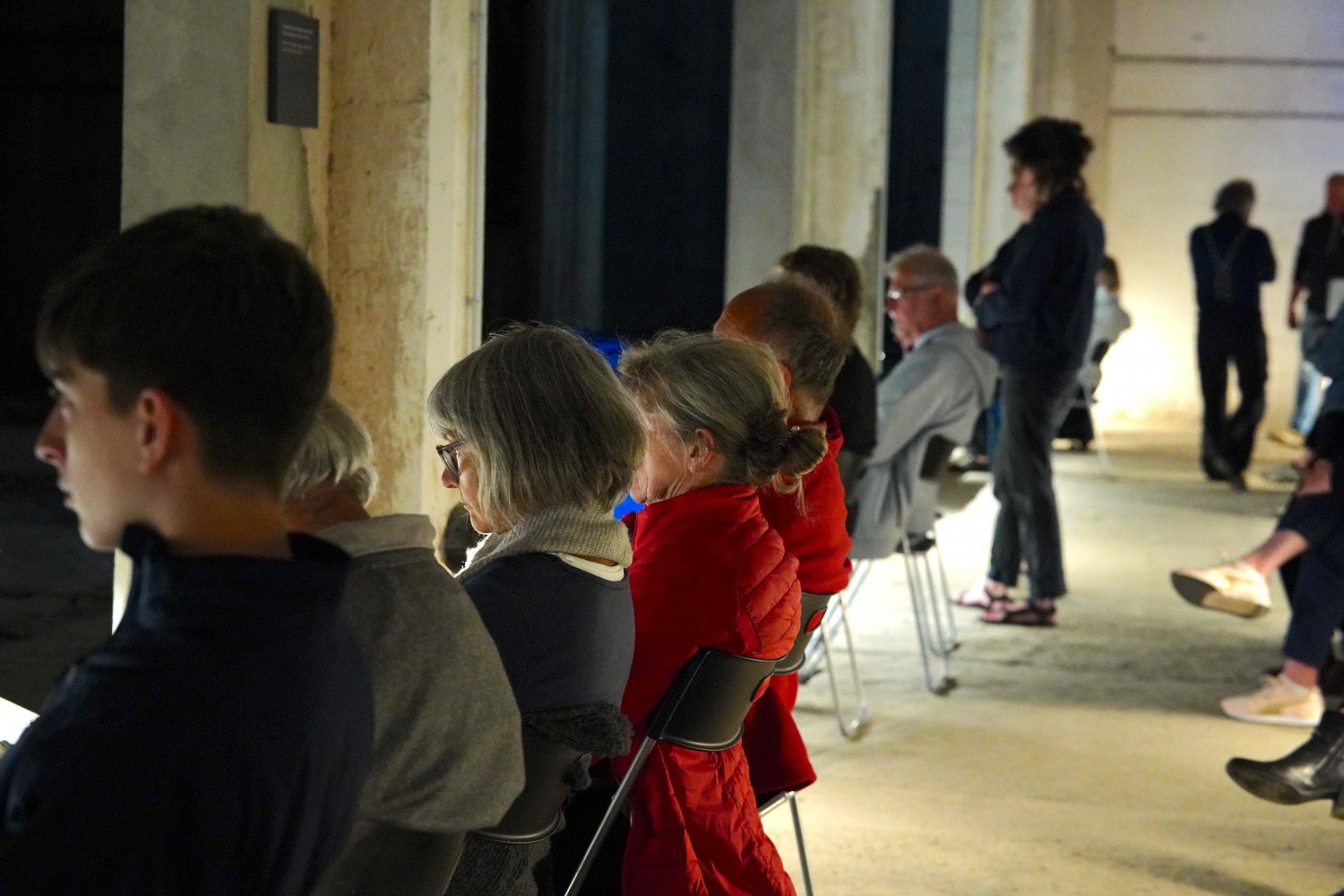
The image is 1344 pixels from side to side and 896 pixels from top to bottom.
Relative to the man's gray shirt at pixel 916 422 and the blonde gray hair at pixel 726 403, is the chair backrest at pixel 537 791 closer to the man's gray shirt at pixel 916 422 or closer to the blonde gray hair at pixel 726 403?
the blonde gray hair at pixel 726 403

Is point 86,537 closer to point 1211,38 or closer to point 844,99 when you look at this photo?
point 844,99

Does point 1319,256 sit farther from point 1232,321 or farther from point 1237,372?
point 1237,372

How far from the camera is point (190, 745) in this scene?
1008 millimetres

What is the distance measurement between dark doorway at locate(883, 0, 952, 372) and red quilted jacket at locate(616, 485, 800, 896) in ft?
33.6

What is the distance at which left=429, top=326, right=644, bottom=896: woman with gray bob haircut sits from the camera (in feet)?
6.37

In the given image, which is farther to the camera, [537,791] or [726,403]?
[726,403]

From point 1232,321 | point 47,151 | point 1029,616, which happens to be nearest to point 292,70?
point 1029,616

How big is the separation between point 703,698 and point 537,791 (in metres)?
0.49

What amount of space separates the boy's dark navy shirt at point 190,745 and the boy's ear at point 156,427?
0.05 meters

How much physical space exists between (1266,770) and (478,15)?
7.90 feet

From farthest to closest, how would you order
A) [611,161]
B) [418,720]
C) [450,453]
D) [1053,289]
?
1. [611,161]
2. [1053,289]
3. [450,453]
4. [418,720]

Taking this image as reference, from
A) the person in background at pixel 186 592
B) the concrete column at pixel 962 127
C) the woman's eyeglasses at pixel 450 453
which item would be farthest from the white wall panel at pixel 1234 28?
the person in background at pixel 186 592

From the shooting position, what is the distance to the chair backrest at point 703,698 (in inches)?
93.0

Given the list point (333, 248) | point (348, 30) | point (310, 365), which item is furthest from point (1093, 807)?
point (310, 365)
